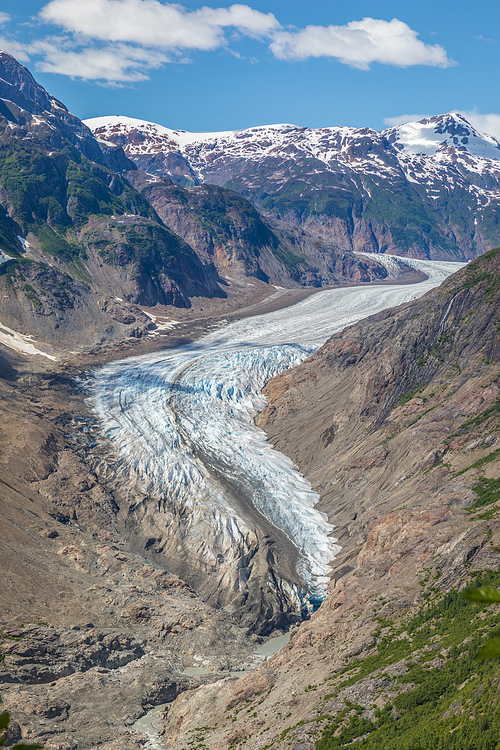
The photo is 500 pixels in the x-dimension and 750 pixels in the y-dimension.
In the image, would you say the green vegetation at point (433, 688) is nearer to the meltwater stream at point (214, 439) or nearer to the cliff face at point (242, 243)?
the meltwater stream at point (214, 439)

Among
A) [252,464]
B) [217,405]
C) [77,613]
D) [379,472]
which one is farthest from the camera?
[217,405]

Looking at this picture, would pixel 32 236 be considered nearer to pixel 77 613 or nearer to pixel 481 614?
pixel 77 613

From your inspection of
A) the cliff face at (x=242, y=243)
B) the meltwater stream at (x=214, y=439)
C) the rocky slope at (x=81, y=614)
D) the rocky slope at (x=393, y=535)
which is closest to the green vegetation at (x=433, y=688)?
the rocky slope at (x=393, y=535)

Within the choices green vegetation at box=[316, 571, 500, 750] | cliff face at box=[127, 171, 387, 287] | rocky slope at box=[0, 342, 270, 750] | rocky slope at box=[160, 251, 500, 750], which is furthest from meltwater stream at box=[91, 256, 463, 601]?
cliff face at box=[127, 171, 387, 287]

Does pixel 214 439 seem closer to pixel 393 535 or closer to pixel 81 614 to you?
pixel 81 614

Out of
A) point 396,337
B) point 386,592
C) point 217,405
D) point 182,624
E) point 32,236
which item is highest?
point 32,236

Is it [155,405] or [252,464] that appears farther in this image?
[155,405]

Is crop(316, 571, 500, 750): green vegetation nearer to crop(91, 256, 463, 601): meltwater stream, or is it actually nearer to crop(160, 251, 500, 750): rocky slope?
crop(160, 251, 500, 750): rocky slope

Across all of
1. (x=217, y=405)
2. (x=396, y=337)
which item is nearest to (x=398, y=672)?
(x=396, y=337)

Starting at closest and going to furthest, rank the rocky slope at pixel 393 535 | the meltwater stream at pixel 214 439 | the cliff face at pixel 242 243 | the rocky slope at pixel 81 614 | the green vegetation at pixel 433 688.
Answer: the green vegetation at pixel 433 688 → the rocky slope at pixel 393 535 → the rocky slope at pixel 81 614 → the meltwater stream at pixel 214 439 → the cliff face at pixel 242 243
